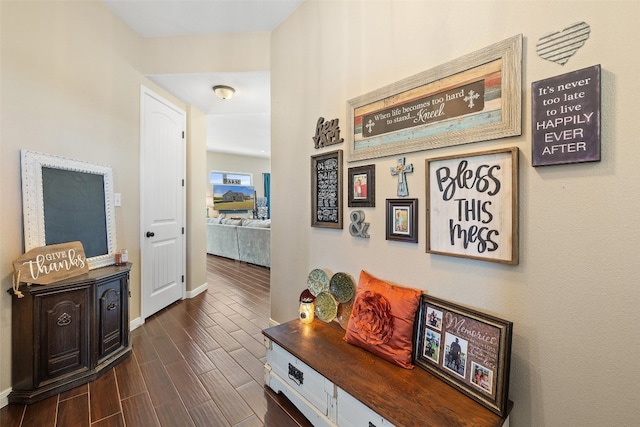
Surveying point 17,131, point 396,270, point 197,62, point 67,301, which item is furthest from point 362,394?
point 197,62

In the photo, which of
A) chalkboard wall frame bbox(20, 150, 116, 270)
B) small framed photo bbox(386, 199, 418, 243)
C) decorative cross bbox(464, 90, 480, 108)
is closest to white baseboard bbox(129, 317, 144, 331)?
chalkboard wall frame bbox(20, 150, 116, 270)

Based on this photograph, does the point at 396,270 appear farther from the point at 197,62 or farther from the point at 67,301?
the point at 197,62

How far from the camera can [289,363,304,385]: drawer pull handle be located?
153 cm

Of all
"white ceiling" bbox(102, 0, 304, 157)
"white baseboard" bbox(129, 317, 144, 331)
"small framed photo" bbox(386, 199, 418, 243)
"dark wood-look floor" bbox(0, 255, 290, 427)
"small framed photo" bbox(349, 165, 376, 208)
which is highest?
"white ceiling" bbox(102, 0, 304, 157)

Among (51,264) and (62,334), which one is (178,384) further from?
(51,264)

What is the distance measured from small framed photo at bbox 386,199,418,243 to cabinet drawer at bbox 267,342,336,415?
84 centimetres

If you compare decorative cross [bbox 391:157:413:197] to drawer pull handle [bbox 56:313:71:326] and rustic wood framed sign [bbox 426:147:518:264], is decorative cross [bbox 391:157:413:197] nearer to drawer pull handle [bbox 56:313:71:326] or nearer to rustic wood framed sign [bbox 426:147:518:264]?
rustic wood framed sign [bbox 426:147:518:264]

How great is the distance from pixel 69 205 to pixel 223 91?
72.4 inches

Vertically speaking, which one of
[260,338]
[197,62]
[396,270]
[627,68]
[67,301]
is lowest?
[260,338]

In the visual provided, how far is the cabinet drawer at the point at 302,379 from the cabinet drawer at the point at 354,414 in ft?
0.19

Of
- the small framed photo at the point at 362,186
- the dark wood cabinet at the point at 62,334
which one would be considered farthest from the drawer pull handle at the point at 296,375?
the dark wood cabinet at the point at 62,334

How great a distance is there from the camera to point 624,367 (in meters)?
0.94

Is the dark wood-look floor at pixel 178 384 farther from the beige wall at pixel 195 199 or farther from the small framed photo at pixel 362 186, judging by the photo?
the small framed photo at pixel 362 186

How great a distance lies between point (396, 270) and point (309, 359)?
0.69 metres
